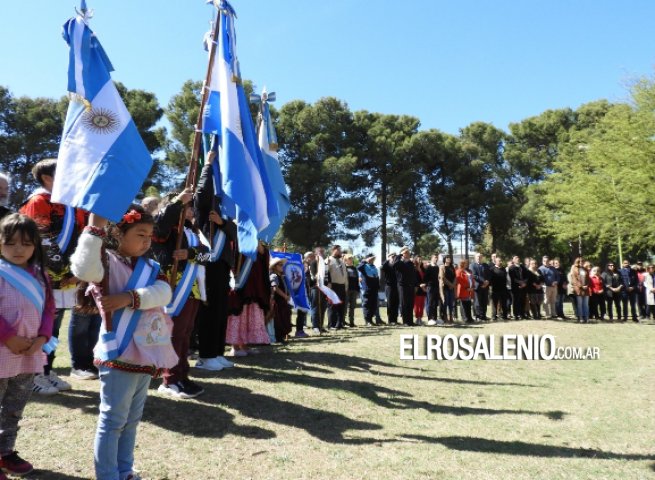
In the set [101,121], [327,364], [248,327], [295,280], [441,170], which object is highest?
[441,170]

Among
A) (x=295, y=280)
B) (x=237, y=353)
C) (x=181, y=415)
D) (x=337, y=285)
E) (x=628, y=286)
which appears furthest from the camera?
(x=628, y=286)

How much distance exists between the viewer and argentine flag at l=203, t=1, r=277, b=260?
202 inches

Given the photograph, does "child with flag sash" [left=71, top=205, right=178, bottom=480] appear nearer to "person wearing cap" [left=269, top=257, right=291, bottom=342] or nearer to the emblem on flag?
A: the emblem on flag

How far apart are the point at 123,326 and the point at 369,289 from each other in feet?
38.8

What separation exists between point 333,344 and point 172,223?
5.53 meters

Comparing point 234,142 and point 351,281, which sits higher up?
point 234,142

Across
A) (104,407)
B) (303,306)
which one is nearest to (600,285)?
(303,306)

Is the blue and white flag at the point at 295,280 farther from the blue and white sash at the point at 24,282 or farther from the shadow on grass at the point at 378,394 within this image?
the blue and white sash at the point at 24,282

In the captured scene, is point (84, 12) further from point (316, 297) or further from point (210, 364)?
point (316, 297)

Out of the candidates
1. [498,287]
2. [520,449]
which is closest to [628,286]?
[498,287]

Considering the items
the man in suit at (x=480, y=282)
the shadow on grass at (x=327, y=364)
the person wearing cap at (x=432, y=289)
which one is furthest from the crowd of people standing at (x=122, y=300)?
the man in suit at (x=480, y=282)

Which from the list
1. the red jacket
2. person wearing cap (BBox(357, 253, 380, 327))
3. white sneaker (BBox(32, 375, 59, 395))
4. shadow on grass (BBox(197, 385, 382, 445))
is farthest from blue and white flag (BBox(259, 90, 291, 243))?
the red jacket

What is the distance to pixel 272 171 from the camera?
7285 mm

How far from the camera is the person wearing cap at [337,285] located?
1341 cm
